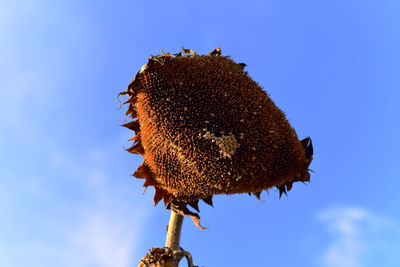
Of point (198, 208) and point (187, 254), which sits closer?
point (198, 208)

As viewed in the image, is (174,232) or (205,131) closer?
(205,131)

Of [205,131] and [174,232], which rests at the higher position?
[205,131]

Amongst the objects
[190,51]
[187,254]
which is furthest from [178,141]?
[187,254]

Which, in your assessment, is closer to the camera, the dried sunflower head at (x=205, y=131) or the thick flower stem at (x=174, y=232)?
the dried sunflower head at (x=205, y=131)

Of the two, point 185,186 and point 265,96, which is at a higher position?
point 265,96

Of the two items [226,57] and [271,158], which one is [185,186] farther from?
[226,57]
